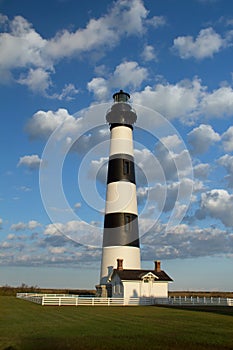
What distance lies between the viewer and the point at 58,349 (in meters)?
10.1

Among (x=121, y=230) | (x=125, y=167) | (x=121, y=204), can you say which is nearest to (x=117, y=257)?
(x=121, y=230)

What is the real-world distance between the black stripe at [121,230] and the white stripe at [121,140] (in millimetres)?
5872

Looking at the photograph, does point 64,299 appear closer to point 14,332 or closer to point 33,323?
point 33,323

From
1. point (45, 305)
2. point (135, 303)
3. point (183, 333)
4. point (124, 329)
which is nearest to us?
point (183, 333)

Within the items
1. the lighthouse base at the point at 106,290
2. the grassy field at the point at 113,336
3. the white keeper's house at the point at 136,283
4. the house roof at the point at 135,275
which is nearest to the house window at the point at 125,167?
the white keeper's house at the point at 136,283

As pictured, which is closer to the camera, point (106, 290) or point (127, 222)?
point (127, 222)

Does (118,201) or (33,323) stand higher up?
(118,201)

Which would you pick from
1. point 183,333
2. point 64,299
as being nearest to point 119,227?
point 64,299

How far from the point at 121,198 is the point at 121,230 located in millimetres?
2805

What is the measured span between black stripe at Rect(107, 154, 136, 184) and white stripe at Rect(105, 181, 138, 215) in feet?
1.48

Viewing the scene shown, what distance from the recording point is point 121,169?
35.1 meters

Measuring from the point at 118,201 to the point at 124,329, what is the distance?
20.1m

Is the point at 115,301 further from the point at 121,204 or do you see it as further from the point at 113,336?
the point at 113,336

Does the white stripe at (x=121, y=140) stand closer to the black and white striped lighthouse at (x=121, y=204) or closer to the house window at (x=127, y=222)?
the black and white striped lighthouse at (x=121, y=204)
